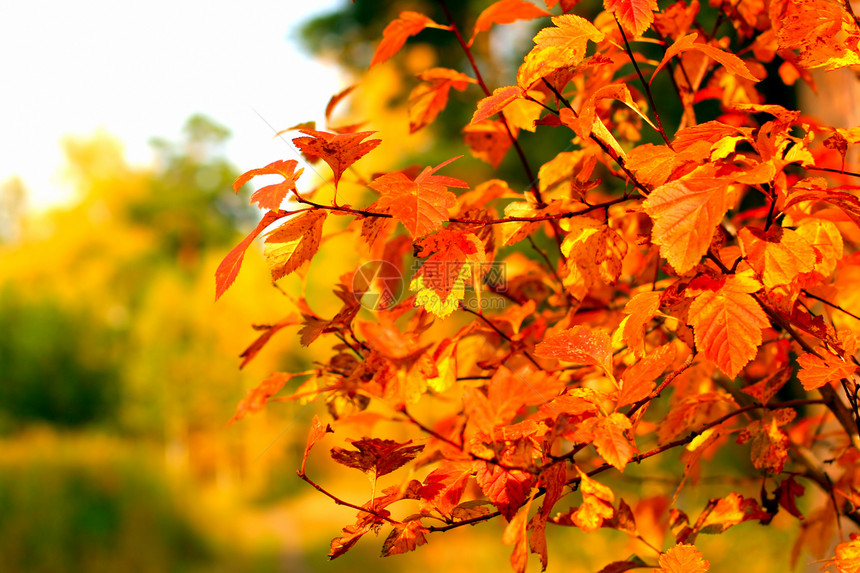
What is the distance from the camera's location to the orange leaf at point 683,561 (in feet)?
2.11

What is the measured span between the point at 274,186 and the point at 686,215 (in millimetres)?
391

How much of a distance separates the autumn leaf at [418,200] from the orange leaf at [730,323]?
26 cm

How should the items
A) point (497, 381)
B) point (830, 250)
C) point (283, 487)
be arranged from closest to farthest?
point (497, 381), point (830, 250), point (283, 487)

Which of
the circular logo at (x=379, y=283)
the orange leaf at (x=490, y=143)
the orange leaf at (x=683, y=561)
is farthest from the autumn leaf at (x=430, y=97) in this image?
the orange leaf at (x=683, y=561)

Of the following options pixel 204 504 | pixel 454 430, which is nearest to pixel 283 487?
pixel 204 504

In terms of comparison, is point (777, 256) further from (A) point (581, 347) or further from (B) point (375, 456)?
(B) point (375, 456)

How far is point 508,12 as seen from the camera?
0.96 m

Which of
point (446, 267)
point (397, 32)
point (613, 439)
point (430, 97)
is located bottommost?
point (613, 439)

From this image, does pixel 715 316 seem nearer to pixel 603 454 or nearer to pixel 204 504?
pixel 603 454

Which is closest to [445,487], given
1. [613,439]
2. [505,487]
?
[505,487]

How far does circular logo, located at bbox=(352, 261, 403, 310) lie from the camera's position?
38.0 inches

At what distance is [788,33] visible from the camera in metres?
0.68

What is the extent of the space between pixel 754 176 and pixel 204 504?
28.4 ft

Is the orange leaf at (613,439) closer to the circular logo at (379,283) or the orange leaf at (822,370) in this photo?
the orange leaf at (822,370)
